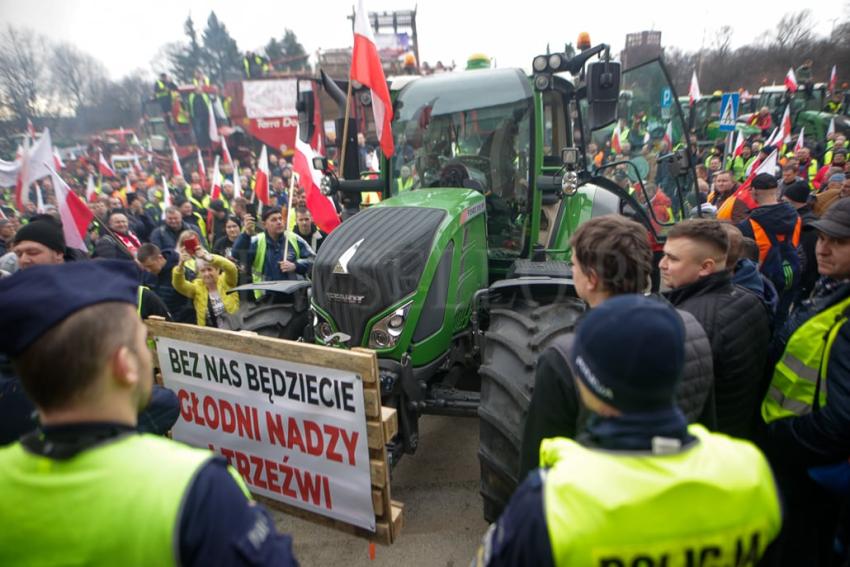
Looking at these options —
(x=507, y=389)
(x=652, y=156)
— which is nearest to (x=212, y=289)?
(x=507, y=389)

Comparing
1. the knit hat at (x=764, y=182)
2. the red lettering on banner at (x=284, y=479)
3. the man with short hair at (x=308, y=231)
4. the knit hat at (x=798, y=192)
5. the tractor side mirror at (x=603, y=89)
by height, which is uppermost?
the tractor side mirror at (x=603, y=89)

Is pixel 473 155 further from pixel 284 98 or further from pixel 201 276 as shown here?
pixel 284 98

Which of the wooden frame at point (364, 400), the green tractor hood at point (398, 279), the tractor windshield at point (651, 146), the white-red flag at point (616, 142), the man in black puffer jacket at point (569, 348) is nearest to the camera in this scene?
the man in black puffer jacket at point (569, 348)

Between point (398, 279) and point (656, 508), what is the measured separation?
210 centimetres

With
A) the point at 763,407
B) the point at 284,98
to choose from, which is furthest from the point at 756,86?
the point at 763,407

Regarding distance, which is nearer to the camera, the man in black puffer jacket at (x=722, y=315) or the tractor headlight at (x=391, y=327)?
the man in black puffer jacket at (x=722, y=315)

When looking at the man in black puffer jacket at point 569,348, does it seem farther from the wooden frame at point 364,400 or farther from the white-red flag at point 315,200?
the white-red flag at point 315,200

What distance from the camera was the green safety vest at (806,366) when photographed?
1.94 m

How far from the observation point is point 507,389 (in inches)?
100

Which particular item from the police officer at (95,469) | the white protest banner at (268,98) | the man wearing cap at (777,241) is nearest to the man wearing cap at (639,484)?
the police officer at (95,469)

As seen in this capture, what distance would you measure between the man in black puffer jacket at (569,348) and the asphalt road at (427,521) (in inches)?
55.1

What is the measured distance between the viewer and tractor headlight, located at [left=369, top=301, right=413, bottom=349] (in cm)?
295

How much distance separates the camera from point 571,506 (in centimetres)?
101

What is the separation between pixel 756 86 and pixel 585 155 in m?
35.5
